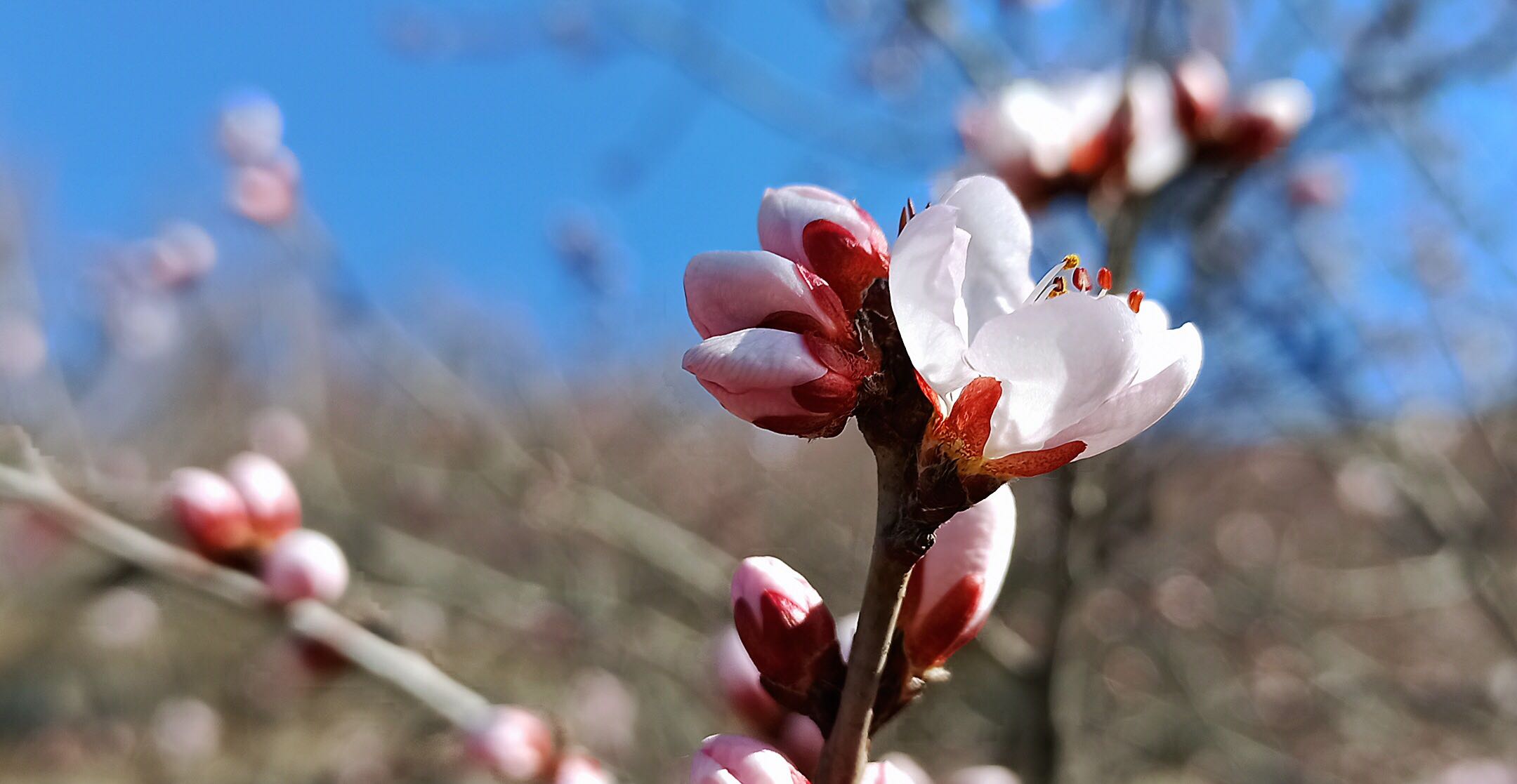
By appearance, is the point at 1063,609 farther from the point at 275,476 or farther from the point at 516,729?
the point at 275,476

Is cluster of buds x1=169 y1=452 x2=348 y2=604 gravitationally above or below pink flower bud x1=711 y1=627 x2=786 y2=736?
below

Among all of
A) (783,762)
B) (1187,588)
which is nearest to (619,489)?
(1187,588)

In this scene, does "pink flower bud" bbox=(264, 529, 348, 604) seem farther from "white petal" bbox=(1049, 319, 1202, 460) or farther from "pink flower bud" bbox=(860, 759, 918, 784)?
"white petal" bbox=(1049, 319, 1202, 460)

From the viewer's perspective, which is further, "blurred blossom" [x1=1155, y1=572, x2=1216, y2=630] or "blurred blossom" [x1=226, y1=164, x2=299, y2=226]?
"blurred blossom" [x1=1155, y1=572, x2=1216, y2=630]

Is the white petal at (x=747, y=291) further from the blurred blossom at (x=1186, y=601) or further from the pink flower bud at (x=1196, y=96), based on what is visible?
the blurred blossom at (x=1186, y=601)

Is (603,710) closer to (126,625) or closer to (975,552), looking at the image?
(975,552)

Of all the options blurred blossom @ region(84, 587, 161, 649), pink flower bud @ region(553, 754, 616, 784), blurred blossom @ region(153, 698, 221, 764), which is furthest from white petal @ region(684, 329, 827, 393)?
blurred blossom @ region(84, 587, 161, 649)

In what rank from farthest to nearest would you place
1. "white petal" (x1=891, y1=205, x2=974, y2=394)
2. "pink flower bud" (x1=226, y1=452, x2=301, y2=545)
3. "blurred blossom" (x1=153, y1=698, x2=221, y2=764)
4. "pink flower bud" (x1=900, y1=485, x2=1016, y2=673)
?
"blurred blossom" (x1=153, y1=698, x2=221, y2=764) → "pink flower bud" (x1=226, y1=452, x2=301, y2=545) → "pink flower bud" (x1=900, y1=485, x2=1016, y2=673) → "white petal" (x1=891, y1=205, x2=974, y2=394)
